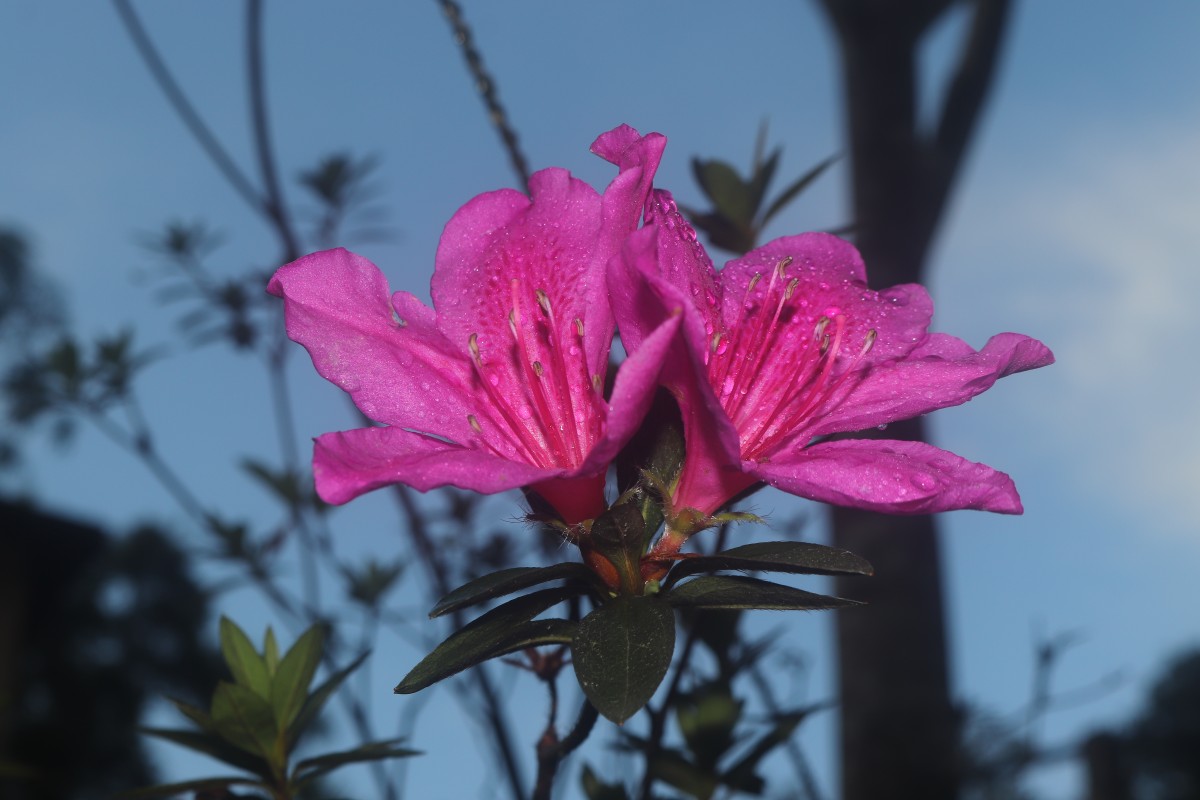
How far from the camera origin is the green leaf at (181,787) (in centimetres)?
99

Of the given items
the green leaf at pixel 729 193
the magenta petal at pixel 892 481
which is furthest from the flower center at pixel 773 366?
the green leaf at pixel 729 193

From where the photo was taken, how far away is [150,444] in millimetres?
2959

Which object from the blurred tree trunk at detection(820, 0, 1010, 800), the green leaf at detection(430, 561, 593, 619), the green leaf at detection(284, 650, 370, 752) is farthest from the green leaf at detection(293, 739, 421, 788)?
the blurred tree trunk at detection(820, 0, 1010, 800)

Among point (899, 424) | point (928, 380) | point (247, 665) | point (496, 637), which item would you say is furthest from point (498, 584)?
point (899, 424)

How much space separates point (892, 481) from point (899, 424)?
3085 millimetres

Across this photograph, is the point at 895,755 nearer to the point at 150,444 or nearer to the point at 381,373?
the point at 150,444

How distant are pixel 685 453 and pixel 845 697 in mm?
3741

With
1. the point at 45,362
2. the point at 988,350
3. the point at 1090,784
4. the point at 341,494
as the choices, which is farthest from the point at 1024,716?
the point at 45,362

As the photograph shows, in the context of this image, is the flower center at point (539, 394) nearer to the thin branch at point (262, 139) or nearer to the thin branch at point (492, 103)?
the thin branch at point (492, 103)

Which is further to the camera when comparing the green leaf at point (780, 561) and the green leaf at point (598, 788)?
the green leaf at point (598, 788)

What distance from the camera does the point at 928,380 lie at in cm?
93

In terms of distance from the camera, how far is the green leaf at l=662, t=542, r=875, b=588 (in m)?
0.76

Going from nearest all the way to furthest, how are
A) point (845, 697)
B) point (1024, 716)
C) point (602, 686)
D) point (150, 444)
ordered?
point (602, 686)
point (1024, 716)
point (150, 444)
point (845, 697)

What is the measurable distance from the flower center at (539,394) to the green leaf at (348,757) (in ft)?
1.04
